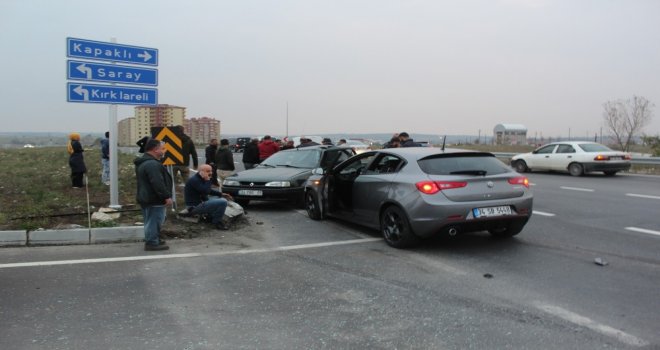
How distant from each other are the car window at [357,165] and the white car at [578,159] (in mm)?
13562

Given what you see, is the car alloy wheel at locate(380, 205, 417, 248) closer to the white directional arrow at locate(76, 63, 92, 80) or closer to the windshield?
the windshield

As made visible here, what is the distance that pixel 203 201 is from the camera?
8844mm

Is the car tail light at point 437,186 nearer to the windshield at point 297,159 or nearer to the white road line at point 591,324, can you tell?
the white road line at point 591,324

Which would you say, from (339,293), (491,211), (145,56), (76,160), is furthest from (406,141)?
(76,160)

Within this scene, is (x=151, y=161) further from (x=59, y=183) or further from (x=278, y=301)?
(x=59, y=183)

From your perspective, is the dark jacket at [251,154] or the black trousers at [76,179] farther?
the dark jacket at [251,154]

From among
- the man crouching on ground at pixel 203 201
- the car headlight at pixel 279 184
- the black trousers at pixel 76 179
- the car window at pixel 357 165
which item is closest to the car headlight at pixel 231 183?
the car headlight at pixel 279 184

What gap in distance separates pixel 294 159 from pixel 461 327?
864 centimetres

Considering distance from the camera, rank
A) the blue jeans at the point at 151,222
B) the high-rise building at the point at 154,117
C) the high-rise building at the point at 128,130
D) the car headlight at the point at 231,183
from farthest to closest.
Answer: the high-rise building at the point at 128,130 → the high-rise building at the point at 154,117 → the car headlight at the point at 231,183 → the blue jeans at the point at 151,222

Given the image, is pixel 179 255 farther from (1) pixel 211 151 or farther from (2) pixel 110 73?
(1) pixel 211 151

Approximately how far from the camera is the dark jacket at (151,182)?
6.85 metres

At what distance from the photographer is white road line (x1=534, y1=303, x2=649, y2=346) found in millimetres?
3859

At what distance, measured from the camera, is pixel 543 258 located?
648cm

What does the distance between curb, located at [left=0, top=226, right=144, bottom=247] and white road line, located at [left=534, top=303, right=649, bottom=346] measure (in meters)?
5.82
